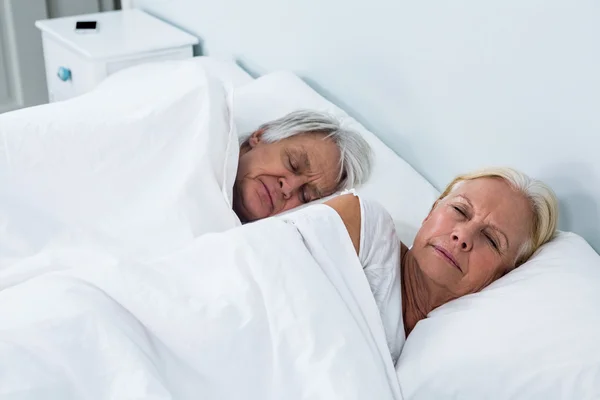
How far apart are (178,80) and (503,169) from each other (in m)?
0.79

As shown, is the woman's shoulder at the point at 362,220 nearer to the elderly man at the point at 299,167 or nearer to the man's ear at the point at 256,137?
the elderly man at the point at 299,167

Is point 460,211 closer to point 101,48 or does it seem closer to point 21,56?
point 101,48

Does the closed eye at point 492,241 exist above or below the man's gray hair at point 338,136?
below

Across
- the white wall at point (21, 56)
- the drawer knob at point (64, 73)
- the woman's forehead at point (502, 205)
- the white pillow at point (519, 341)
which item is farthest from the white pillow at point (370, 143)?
the white wall at point (21, 56)

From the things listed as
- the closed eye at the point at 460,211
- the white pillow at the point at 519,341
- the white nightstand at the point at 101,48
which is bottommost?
the white pillow at the point at 519,341

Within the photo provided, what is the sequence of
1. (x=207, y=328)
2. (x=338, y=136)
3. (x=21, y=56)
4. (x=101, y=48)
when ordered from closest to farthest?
(x=207, y=328) → (x=338, y=136) → (x=101, y=48) → (x=21, y=56)

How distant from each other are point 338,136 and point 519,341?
2.24 feet

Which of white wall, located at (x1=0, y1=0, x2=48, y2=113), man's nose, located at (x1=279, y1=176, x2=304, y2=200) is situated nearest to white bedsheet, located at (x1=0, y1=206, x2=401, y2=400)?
man's nose, located at (x1=279, y1=176, x2=304, y2=200)

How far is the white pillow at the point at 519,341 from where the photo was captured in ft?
3.50

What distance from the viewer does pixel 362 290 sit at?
1218 millimetres

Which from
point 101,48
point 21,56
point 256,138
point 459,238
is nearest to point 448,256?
point 459,238

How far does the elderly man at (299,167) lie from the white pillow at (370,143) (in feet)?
0.15

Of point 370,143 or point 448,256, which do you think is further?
point 370,143

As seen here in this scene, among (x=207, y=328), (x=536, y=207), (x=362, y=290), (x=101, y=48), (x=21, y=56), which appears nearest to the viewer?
(x=207, y=328)
